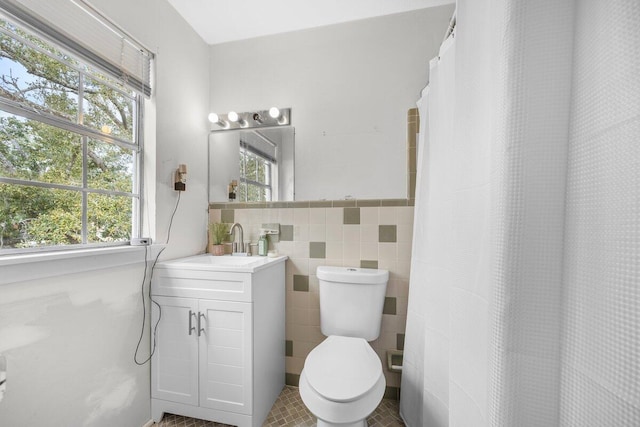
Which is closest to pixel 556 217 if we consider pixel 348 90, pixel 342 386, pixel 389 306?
pixel 342 386

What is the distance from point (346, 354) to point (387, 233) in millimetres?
760

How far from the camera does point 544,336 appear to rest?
1.58ft

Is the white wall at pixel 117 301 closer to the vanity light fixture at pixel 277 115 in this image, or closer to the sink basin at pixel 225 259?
the sink basin at pixel 225 259

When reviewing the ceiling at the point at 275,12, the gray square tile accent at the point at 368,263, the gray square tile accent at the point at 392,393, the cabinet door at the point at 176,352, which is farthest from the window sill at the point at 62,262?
the gray square tile accent at the point at 392,393

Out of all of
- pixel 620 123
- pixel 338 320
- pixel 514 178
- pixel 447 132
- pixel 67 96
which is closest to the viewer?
pixel 620 123

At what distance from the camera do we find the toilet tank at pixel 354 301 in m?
1.50

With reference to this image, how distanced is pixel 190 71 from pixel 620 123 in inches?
83.7

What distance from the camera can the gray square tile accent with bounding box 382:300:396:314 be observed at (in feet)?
5.39

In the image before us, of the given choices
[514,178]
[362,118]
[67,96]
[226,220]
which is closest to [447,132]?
[514,178]

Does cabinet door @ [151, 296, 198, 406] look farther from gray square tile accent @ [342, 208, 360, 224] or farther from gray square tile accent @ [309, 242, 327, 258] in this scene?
gray square tile accent @ [342, 208, 360, 224]

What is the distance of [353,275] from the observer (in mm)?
1502

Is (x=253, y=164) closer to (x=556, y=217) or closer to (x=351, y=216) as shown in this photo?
(x=351, y=216)

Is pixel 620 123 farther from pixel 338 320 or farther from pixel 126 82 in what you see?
pixel 126 82

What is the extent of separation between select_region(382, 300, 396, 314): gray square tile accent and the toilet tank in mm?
113
